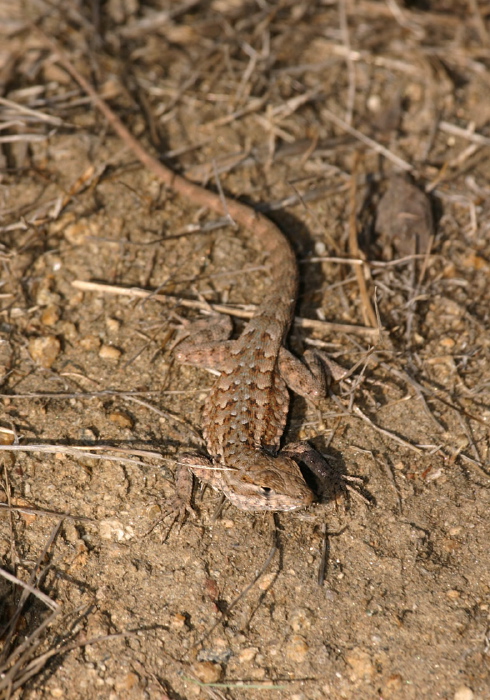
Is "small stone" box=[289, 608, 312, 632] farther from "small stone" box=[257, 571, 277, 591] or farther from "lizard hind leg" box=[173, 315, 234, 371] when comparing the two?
"lizard hind leg" box=[173, 315, 234, 371]

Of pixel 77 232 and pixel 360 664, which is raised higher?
pixel 77 232

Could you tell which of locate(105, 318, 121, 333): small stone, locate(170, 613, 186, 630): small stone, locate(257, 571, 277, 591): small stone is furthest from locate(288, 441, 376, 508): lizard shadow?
locate(105, 318, 121, 333): small stone

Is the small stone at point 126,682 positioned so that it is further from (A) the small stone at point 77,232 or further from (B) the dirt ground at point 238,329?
(A) the small stone at point 77,232

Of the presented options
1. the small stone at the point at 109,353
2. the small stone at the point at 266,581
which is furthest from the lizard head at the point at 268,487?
the small stone at the point at 109,353

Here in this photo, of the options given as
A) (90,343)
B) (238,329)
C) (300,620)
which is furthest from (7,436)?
(300,620)

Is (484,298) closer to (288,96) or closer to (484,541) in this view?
(484,541)

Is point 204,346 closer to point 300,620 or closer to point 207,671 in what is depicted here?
point 300,620
